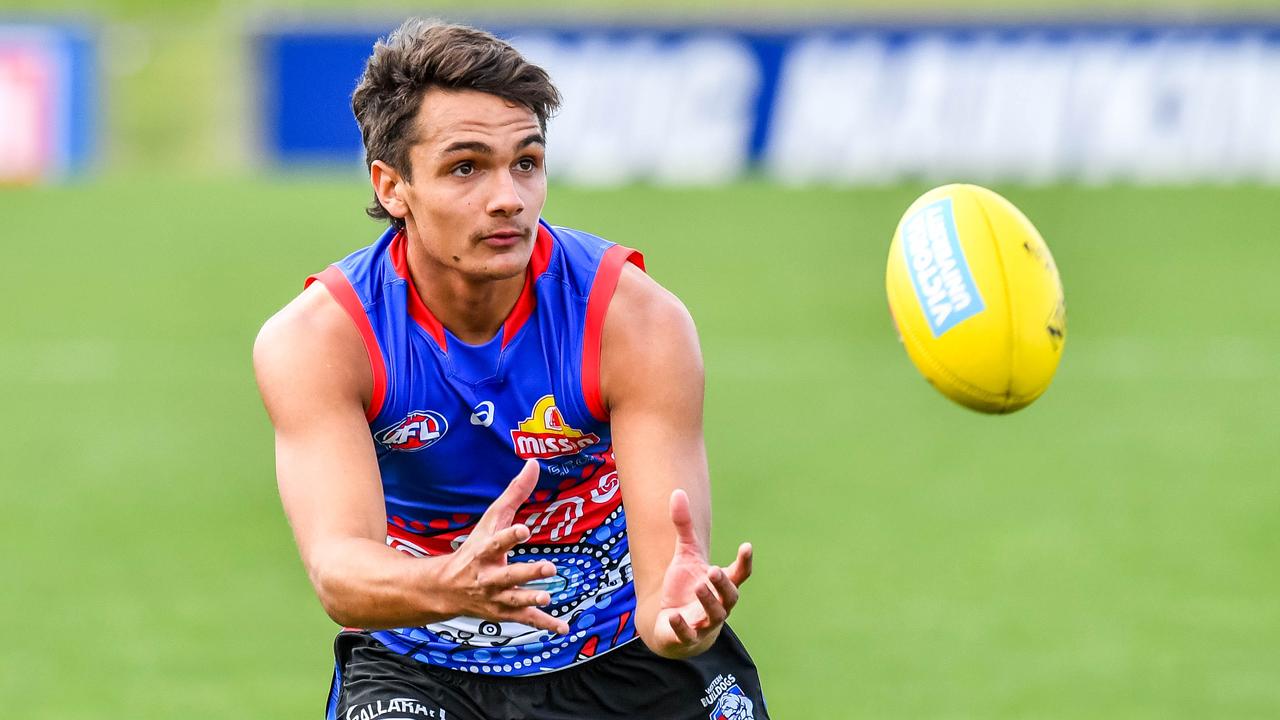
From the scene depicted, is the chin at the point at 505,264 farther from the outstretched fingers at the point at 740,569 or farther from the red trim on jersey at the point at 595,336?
the outstretched fingers at the point at 740,569

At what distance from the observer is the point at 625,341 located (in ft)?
15.8

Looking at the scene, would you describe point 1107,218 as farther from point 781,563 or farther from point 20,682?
point 20,682

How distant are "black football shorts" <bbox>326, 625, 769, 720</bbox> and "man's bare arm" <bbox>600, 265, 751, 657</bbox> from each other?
0.38m

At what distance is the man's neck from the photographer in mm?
4918

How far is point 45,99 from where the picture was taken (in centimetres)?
2281

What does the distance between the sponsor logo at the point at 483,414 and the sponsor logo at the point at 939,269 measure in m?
1.09

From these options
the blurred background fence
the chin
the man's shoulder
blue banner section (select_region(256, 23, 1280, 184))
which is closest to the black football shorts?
the man's shoulder

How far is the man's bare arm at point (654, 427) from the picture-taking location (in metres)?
4.70

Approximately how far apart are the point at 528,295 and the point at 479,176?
1.18 feet

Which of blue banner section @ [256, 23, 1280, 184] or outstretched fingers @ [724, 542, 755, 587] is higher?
blue banner section @ [256, 23, 1280, 184]

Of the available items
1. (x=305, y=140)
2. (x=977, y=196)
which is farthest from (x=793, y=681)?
(x=305, y=140)

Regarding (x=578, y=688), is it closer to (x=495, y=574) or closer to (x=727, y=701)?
(x=727, y=701)

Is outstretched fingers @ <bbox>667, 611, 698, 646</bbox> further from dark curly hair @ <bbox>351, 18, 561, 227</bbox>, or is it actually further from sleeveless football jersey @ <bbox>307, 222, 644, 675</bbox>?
dark curly hair @ <bbox>351, 18, 561, 227</bbox>

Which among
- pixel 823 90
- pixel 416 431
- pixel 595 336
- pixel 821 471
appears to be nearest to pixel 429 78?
pixel 595 336
